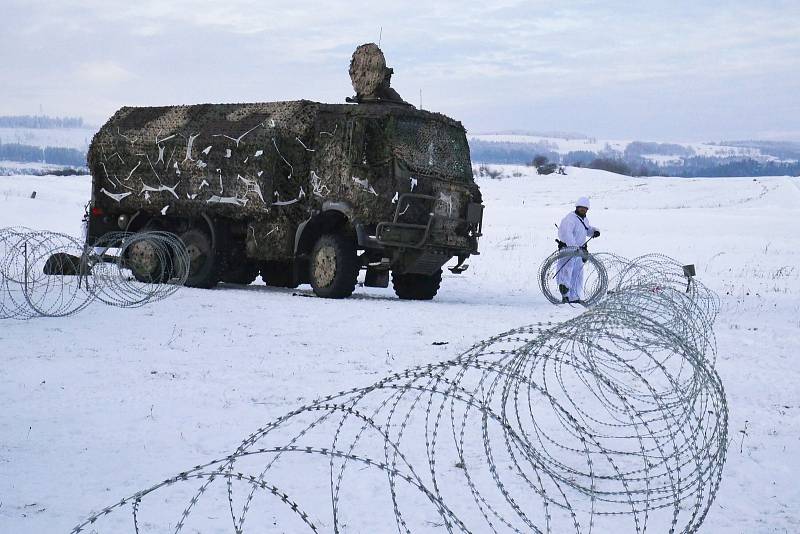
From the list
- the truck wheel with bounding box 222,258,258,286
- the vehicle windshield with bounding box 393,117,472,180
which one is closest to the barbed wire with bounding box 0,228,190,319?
the truck wheel with bounding box 222,258,258,286

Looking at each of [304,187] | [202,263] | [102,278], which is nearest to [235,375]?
[102,278]

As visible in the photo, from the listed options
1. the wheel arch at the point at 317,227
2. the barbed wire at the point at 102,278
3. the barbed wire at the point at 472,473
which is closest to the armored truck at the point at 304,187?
the wheel arch at the point at 317,227

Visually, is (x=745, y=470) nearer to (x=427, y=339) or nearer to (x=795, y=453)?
(x=795, y=453)

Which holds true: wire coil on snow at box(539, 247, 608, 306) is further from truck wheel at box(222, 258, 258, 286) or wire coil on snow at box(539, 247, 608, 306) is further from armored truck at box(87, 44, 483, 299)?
truck wheel at box(222, 258, 258, 286)

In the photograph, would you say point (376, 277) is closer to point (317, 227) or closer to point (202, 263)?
point (317, 227)

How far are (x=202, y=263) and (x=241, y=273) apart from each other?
3.45 feet

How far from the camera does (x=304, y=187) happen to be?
16359mm

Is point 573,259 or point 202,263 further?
point 202,263

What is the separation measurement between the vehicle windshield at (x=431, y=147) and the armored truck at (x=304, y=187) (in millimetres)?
23

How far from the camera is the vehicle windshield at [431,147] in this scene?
15.5m

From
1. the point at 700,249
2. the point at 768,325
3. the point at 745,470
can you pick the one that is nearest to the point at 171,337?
the point at 745,470

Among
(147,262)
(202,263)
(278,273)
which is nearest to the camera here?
(202,263)

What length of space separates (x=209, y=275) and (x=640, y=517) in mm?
12657

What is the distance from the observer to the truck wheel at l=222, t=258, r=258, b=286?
18188 millimetres
